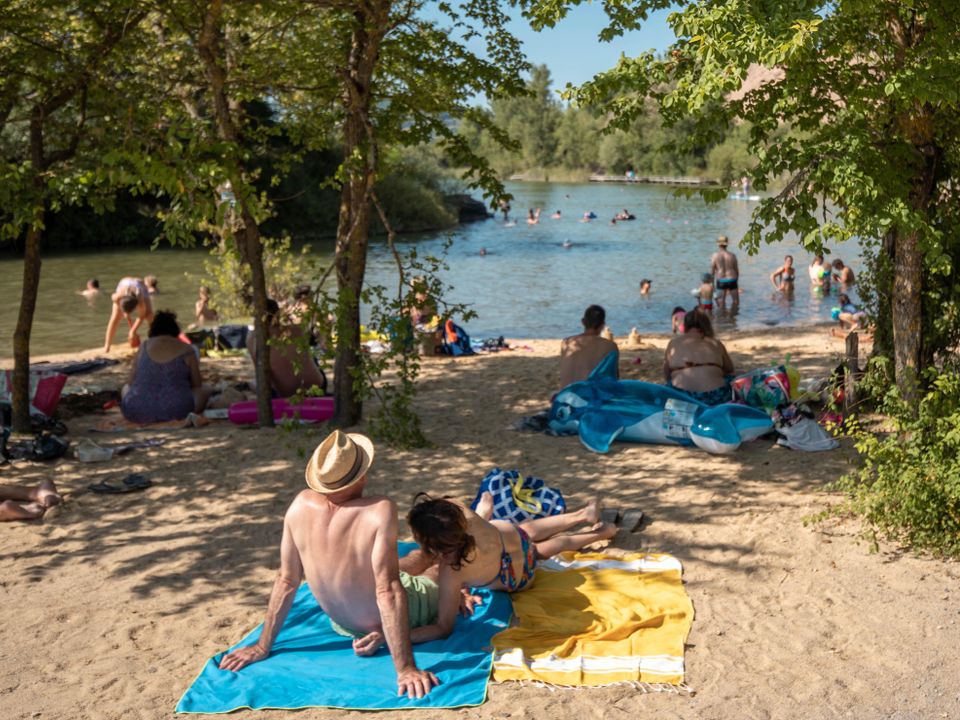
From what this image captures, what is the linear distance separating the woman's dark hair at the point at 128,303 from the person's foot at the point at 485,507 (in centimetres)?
1020

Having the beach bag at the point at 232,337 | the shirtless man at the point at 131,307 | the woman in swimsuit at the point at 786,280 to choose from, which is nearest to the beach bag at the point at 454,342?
the beach bag at the point at 232,337

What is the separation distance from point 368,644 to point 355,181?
4450 mm

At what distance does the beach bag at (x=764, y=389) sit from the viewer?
8320mm

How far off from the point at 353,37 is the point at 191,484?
4.01 m

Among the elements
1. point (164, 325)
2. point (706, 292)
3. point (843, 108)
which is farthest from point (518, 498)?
point (706, 292)

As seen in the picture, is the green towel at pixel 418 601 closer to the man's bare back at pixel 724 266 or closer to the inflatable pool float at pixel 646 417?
the inflatable pool float at pixel 646 417

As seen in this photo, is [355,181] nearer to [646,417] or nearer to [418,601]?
[646,417]

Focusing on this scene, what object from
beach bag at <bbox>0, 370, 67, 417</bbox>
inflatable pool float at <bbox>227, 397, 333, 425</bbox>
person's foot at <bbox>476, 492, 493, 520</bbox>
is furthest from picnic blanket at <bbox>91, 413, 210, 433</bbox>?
person's foot at <bbox>476, 492, 493, 520</bbox>

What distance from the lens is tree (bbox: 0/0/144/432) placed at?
8.03 m

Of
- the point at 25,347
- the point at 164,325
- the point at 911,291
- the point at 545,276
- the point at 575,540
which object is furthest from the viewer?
the point at 545,276

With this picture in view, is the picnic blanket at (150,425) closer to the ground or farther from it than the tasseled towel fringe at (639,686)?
farther from it

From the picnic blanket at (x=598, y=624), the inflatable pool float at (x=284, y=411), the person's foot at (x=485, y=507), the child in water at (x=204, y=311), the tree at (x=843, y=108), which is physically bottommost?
the picnic blanket at (x=598, y=624)

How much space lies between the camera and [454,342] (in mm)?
13008

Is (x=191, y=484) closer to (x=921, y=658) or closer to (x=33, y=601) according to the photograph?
(x=33, y=601)
